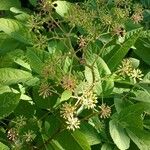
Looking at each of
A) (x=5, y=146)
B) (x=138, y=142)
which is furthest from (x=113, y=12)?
(x=5, y=146)

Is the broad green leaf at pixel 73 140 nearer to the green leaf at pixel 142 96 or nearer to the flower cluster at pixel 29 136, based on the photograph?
the flower cluster at pixel 29 136

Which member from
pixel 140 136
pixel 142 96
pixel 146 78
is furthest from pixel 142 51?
pixel 140 136

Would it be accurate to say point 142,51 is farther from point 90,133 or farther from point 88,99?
point 88,99

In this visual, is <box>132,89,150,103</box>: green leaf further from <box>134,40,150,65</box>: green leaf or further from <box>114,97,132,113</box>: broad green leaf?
<box>134,40,150,65</box>: green leaf

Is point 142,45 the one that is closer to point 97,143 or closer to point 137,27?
point 137,27

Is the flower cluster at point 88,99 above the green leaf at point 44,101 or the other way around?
above

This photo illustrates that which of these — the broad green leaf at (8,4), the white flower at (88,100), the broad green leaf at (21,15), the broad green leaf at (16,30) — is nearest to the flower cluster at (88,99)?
the white flower at (88,100)
